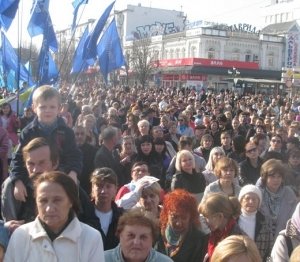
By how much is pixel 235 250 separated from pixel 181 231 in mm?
1152

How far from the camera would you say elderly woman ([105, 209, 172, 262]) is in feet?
10.9

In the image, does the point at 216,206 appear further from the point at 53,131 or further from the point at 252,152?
the point at 252,152

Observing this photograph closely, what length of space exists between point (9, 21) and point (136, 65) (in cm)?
4074

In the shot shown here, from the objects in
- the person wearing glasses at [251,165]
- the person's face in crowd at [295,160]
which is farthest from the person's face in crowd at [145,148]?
the person's face in crowd at [295,160]

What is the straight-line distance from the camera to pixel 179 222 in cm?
421

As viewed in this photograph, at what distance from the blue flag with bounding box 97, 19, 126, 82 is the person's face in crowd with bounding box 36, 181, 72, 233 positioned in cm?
1397

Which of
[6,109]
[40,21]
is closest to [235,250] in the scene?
[6,109]

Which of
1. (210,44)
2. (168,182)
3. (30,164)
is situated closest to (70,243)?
(30,164)

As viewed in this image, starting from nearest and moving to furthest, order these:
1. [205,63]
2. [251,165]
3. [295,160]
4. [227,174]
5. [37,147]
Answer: [37,147] → [227,174] → [251,165] → [295,160] → [205,63]

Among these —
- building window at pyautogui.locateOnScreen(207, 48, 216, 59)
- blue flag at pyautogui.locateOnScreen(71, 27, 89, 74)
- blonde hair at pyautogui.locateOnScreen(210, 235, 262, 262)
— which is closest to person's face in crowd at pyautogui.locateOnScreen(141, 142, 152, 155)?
blonde hair at pyautogui.locateOnScreen(210, 235, 262, 262)

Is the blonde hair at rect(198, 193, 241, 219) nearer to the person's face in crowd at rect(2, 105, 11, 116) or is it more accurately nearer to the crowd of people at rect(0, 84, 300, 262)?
the crowd of people at rect(0, 84, 300, 262)

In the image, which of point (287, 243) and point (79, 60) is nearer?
point (287, 243)

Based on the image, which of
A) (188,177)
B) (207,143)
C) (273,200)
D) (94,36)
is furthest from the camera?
(94,36)

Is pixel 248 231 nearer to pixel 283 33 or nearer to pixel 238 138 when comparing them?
pixel 238 138
